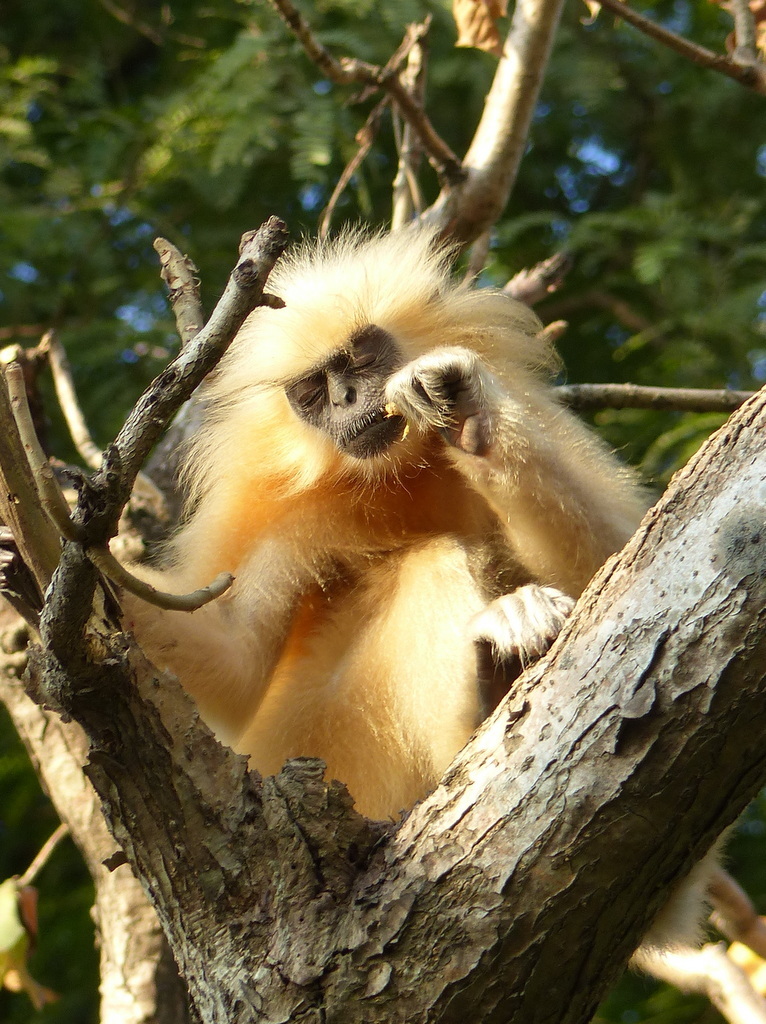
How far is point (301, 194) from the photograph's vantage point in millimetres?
6137

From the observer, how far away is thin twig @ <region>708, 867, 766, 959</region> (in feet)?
11.7

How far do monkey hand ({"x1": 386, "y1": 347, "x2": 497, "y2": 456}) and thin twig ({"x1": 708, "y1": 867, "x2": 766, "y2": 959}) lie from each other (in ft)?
6.00

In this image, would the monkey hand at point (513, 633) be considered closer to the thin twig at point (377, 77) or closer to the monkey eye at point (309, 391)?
the monkey eye at point (309, 391)

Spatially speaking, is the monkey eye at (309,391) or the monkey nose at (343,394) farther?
the monkey eye at (309,391)

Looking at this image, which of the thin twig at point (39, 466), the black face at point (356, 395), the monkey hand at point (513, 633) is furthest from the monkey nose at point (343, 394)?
the thin twig at point (39, 466)

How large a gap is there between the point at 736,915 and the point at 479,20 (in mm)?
3225

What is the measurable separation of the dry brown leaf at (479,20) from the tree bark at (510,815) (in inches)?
89.9

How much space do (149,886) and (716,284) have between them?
477 centimetres

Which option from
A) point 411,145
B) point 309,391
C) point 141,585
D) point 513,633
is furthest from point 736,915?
point 411,145

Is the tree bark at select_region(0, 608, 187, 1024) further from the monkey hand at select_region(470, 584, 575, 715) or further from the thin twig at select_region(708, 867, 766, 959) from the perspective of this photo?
the thin twig at select_region(708, 867, 766, 959)

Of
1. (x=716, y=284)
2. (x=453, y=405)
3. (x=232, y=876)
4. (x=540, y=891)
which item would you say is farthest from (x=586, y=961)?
(x=716, y=284)

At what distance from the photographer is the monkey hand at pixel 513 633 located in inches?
99.1

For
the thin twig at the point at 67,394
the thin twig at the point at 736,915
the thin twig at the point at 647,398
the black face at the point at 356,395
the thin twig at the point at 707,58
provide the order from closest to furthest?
the thin twig at the point at 707,58
the black face at the point at 356,395
the thin twig at the point at 736,915
the thin twig at the point at 647,398
the thin twig at the point at 67,394

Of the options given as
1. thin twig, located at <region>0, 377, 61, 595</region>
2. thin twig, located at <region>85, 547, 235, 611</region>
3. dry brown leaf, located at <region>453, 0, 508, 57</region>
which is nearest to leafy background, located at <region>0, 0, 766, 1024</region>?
dry brown leaf, located at <region>453, 0, 508, 57</region>
